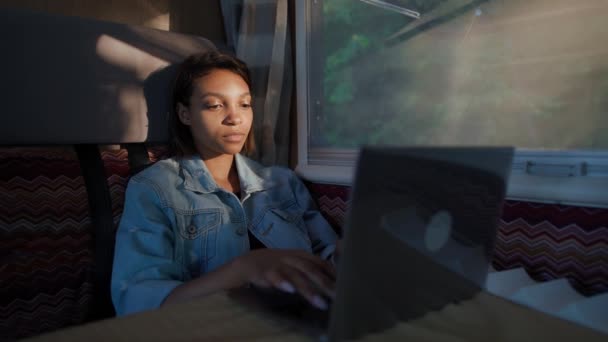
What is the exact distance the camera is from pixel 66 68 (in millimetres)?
968

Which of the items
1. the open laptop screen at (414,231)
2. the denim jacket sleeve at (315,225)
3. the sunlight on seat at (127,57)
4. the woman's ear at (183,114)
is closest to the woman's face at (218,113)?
the woman's ear at (183,114)

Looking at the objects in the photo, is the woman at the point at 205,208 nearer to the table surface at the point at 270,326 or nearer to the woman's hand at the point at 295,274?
the woman's hand at the point at 295,274

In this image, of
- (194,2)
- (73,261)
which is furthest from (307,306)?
(194,2)

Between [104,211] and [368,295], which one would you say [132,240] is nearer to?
[104,211]

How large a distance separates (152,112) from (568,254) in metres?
1.01

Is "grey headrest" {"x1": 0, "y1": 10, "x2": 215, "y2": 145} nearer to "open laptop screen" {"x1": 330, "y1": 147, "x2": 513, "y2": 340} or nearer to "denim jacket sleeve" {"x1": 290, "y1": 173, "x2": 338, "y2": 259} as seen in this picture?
"denim jacket sleeve" {"x1": 290, "y1": 173, "x2": 338, "y2": 259}

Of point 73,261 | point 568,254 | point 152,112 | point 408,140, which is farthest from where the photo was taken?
point 408,140

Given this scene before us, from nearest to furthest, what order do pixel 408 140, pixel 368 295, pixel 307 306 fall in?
pixel 368 295 → pixel 307 306 → pixel 408 140

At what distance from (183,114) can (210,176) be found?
0.19m

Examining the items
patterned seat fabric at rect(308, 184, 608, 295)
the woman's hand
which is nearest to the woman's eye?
the woman's hand

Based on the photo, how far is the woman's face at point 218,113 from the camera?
1.09m

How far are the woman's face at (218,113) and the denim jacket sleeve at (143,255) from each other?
0.20 metres

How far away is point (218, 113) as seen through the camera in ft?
3.60

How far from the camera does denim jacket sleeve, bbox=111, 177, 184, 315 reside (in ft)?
2.64
